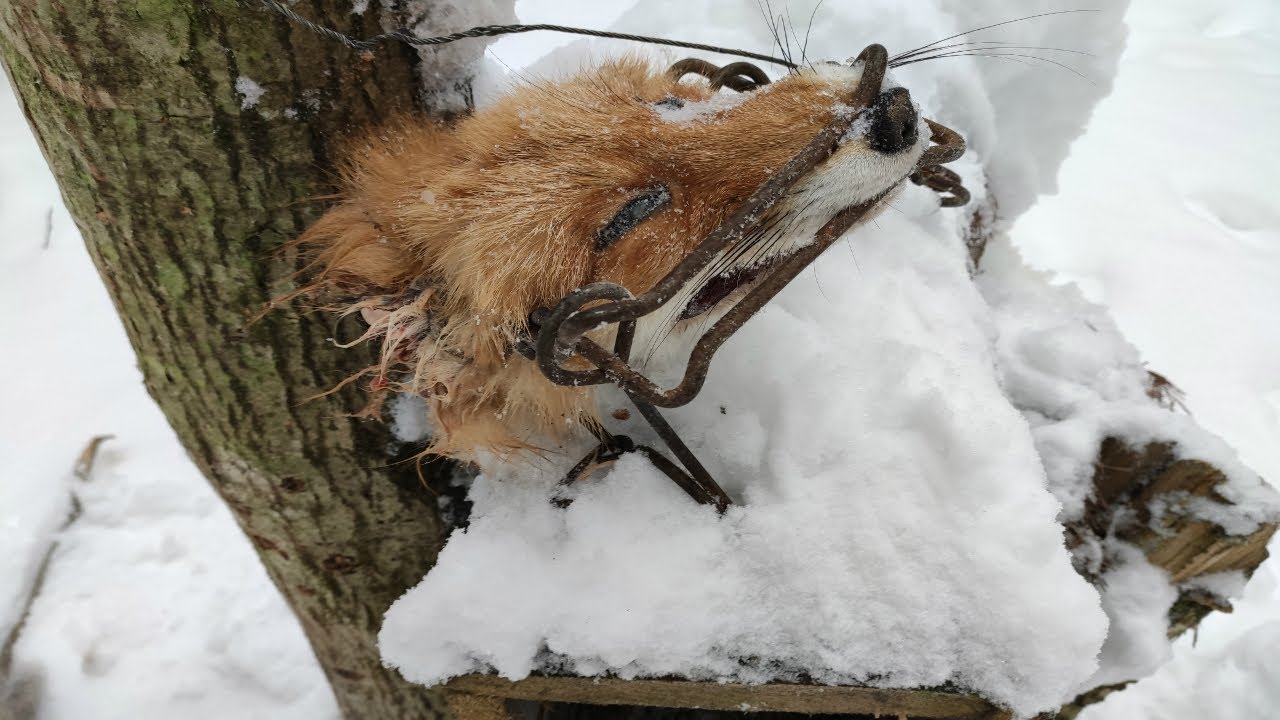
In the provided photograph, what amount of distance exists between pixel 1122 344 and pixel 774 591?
114cm

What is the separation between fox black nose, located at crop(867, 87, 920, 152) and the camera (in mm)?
803

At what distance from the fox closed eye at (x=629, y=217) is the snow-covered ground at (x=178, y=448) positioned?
1.10 meters

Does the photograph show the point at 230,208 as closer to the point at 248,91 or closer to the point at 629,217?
the point at 248,91

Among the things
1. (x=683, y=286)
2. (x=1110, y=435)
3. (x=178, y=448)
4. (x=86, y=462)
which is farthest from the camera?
(x=178, y=448)

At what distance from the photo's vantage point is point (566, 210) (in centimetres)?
79

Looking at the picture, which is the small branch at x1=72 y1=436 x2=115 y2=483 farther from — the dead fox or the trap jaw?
the trap jaw

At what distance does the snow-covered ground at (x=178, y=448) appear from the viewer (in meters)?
2.25

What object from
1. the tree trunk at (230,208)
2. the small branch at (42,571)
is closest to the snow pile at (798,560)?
the tree trunk at (230,208)

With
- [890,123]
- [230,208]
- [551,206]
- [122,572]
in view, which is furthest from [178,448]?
[890,123]

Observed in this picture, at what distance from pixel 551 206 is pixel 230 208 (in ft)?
1.39

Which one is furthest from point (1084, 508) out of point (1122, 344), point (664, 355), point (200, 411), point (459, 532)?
point (200, 411)

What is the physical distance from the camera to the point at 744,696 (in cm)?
87

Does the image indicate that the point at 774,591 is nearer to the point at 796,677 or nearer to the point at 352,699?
the point at 796,677

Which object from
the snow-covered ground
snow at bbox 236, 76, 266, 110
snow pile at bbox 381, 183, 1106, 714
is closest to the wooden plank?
snow pile at bbox 381, 183, 1106, 714
